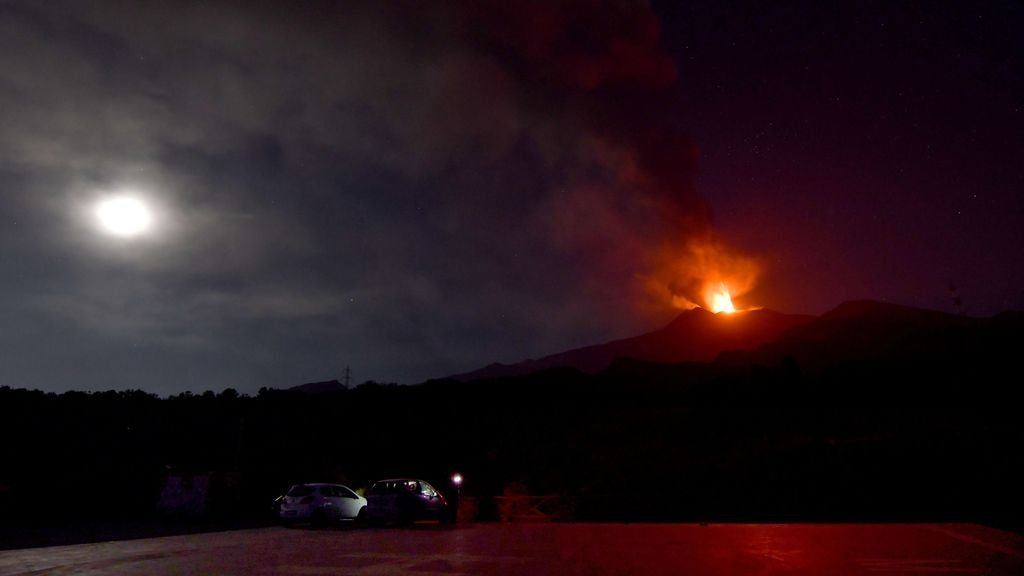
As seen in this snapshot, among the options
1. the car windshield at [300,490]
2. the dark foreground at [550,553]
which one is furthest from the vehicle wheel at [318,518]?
the dark foreground at [550,553]

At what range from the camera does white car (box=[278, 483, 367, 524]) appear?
79.7ft

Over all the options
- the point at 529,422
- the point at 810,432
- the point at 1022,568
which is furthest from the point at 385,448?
the point at 1022,568

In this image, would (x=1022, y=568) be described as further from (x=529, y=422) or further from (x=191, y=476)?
(x=529, y=422)

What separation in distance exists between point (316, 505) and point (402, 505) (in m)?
2.78

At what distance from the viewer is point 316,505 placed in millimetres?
24391

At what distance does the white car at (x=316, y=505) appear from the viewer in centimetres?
2430

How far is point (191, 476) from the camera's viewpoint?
28.5 meters

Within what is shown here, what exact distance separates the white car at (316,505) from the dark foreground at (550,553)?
9.13ft

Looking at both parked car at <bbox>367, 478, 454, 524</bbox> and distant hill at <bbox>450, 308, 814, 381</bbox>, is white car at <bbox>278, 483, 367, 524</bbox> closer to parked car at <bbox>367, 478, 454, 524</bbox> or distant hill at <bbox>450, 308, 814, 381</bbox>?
parked car at <bbox>367, 478, 454, 524</bbox>

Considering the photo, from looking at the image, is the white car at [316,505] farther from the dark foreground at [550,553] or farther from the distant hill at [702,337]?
the distant hill at [702,337]

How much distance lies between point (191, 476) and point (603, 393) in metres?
57.5

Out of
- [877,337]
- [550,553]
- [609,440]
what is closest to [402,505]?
[550,553]

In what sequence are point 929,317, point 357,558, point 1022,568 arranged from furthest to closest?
point 929,317, point 357,558, point 1022,568

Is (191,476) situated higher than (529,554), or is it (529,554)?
(191,476)
